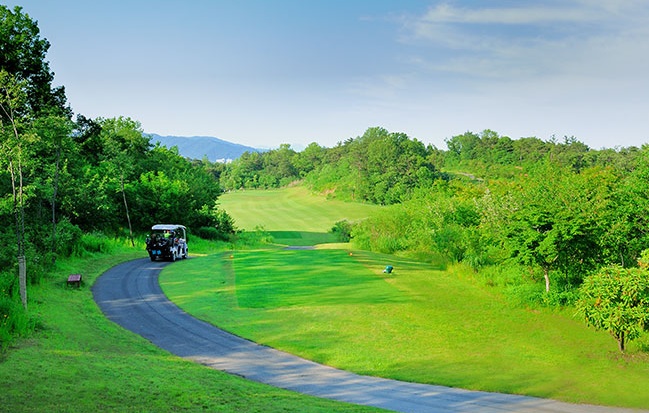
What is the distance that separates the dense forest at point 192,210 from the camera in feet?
77.2

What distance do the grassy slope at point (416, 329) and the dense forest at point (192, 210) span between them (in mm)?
2034

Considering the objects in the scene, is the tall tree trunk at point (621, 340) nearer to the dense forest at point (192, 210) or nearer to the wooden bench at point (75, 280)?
the dense forest at point (192, 210)

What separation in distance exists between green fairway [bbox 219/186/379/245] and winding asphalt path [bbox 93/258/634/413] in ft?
170

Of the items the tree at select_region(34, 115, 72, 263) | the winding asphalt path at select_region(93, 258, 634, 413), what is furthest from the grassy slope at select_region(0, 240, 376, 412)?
the tree at select_region(34, 115, 72, 263)

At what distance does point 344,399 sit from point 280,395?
1950mm

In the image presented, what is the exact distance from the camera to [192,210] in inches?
2341

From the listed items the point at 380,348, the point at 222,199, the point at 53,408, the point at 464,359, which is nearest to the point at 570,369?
the point at 464,359

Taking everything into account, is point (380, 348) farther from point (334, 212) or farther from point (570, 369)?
point (334, 212)

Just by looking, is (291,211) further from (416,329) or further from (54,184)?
(416,329)

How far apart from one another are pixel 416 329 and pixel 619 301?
770cm

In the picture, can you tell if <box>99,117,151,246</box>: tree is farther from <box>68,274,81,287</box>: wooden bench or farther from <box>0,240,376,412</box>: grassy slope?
<box>0,240,376,412</box>: grassy slope

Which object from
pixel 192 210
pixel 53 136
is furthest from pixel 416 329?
pixel 192 210

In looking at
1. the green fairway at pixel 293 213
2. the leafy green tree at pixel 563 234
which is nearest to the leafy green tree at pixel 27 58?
the leafy green tree at pixel 563 234

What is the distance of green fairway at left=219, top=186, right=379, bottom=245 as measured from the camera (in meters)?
82.7
